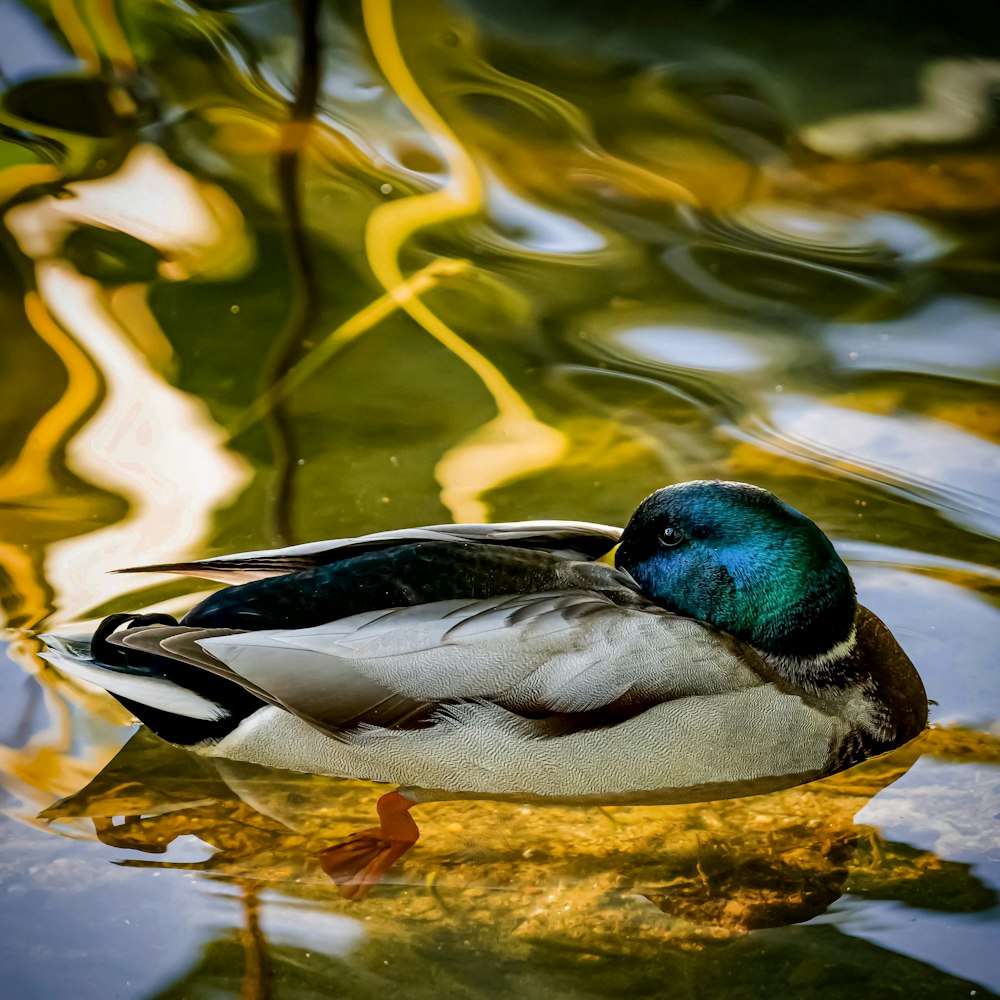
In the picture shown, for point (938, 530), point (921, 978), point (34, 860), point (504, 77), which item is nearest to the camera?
point (921, 978)

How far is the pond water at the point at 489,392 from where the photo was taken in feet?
11.0

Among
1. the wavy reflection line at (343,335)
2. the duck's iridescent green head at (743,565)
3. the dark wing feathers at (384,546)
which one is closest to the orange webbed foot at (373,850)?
the dark wing feathers at (384,546)

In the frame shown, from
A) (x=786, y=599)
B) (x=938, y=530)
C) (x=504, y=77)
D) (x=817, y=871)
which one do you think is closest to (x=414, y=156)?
(x=504, y=77)

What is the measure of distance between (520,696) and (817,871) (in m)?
0.84

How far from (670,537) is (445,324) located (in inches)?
89.0

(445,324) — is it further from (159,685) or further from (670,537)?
(159,685)

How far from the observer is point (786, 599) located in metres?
3.65

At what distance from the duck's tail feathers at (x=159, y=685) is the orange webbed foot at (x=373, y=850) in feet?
1.31

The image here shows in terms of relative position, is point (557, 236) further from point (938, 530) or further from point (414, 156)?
point (938, 530)

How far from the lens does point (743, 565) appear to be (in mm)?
3621

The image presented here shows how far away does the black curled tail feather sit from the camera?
11.7 feet

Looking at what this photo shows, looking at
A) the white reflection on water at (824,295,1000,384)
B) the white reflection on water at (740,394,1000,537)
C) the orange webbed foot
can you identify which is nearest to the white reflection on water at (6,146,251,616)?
the orange webbed foot

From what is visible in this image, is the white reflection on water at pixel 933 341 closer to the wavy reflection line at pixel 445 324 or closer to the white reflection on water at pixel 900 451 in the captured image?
the white reflection on water at pixel 900 451

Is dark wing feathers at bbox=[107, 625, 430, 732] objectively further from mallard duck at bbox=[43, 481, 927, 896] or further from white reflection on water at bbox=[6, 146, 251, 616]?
white reflection on water at bbox=[6, 146, 251, 616]
